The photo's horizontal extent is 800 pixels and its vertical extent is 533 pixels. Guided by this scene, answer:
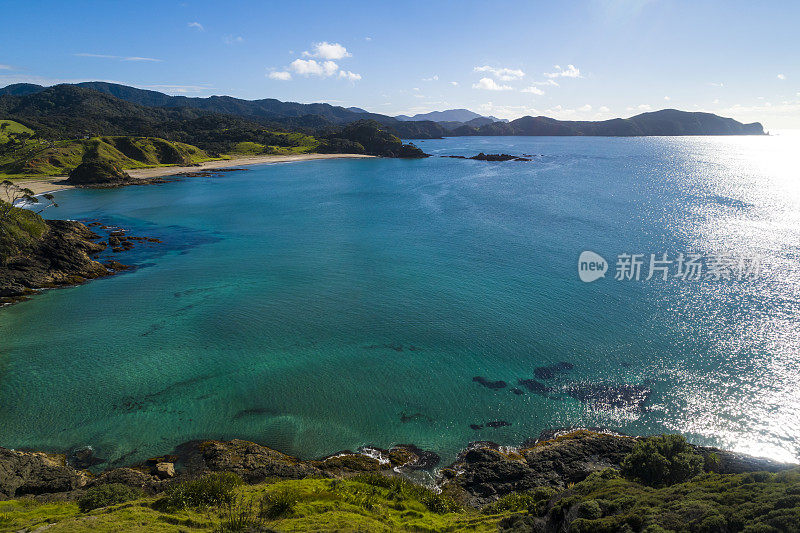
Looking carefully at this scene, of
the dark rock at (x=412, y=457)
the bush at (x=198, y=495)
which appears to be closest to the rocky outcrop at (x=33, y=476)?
the bush at (x=198, y=495)

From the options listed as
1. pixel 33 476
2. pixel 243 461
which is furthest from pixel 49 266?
pixel 243 461

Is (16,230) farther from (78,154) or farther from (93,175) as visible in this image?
(78,154)

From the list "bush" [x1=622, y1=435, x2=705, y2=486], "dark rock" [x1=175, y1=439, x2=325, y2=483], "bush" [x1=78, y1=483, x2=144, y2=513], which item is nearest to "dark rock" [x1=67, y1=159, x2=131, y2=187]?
"dark rock" [x1=175, y1=439, x2=325, y2=483]

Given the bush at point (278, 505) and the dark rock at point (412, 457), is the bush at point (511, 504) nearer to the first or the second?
the dark rock at point (412, 457)

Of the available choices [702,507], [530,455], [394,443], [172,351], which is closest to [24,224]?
[172,351]

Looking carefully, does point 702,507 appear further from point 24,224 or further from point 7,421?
→ point 24,224

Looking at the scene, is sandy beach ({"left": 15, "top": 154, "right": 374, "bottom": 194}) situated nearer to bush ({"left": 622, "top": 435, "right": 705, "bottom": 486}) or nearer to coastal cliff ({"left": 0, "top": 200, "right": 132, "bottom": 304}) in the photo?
coastal cliff ({"left": 0, "top": 200, "right": 132, "bottom": 304})
